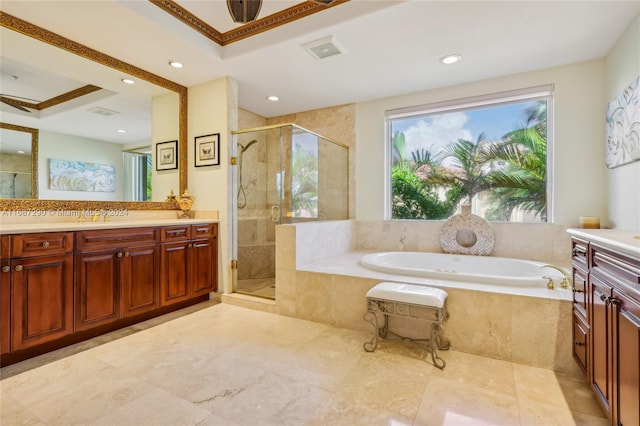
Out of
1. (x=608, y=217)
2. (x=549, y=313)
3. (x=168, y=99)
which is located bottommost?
(x=549, y=313)

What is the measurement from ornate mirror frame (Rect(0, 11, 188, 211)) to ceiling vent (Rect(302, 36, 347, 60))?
1.63 m

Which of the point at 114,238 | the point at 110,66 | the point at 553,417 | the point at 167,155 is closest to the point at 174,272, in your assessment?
the point at 114,238

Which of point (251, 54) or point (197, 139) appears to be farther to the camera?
point (197, 139)

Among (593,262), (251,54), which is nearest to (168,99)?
(251,54)

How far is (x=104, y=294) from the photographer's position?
2189 mm

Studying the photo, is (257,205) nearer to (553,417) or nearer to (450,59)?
(450,59)

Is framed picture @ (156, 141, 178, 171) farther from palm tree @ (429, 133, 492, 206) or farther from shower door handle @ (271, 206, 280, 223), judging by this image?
palm tree @ (429, 133, 492, 206)

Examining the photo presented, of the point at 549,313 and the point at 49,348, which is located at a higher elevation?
the point at 549,313

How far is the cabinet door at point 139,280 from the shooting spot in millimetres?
2324

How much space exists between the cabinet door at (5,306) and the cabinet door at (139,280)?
2.09ft

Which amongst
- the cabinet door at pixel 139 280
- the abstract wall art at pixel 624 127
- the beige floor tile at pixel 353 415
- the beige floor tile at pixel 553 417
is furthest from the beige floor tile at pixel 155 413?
the abstract wall art at pixel 624 127

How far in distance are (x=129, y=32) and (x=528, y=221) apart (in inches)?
159

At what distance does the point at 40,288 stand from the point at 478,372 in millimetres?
2746

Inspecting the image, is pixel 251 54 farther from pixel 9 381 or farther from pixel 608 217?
pixel 608 217
